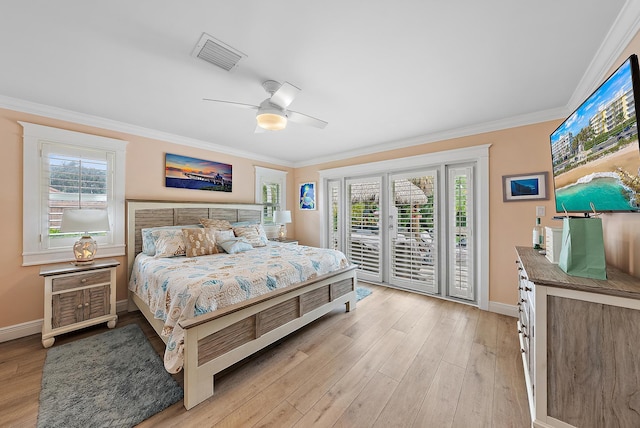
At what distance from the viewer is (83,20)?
1.49 metres

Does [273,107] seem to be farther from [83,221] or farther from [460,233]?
[460,233]

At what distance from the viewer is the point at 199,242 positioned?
3078 millimetres

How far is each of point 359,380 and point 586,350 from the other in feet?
4.61

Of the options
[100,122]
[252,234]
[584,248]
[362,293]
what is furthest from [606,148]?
[100,122]

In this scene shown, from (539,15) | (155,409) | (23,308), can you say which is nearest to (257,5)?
(539,15)

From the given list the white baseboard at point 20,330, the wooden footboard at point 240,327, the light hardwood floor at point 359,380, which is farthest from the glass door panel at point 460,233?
the white baseboard at point 20,330

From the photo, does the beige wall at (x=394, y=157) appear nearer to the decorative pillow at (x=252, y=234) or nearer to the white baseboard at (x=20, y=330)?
the white baseboard at (x=20, y=330)

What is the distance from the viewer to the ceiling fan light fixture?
2.19m

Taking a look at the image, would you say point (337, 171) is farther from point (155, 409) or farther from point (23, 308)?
point (23, 308)

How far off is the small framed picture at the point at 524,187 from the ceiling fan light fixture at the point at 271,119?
286cm

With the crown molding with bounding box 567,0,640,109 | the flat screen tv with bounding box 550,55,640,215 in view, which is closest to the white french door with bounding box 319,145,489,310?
the crown molding with bounding box 567,0,640,109

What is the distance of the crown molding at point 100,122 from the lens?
255 cm

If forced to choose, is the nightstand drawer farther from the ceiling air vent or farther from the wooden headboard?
the ceiling air vent

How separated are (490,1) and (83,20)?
2.44 m
